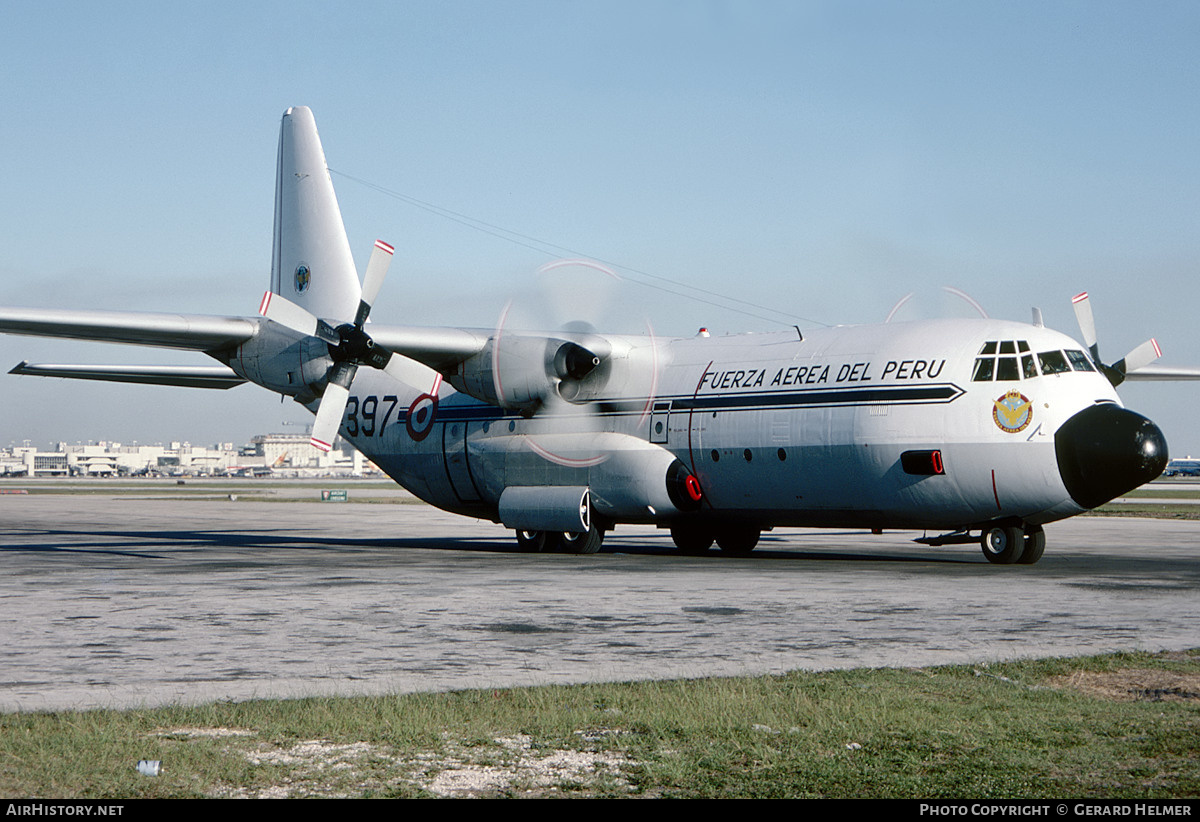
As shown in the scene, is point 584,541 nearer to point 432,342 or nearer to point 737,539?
point 737,539

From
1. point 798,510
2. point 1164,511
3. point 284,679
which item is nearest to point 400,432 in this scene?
point 798,510

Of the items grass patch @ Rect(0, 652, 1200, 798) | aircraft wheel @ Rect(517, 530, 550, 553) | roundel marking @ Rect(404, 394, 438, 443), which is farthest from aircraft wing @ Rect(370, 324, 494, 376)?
grass patch @ Rect(0, 652, 1200, 798)

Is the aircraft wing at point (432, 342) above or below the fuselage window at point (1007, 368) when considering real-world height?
above

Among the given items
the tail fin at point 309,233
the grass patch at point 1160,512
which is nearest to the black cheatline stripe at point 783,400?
the tail fin at point 309,233

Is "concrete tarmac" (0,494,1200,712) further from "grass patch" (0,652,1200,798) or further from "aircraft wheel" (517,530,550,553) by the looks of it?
"grass patch" (0,652,1200,798)

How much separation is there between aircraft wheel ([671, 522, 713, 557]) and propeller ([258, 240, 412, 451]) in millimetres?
7516

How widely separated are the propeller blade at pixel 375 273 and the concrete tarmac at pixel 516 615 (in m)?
5.25

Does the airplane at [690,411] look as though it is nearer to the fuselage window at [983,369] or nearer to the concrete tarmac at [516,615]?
the fuselage window at [983,369]

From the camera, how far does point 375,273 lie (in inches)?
976

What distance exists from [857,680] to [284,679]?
14.7 feet

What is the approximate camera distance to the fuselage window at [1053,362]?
20.9 meters

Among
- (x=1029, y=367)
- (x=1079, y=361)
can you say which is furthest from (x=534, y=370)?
(x=1079, y=361)

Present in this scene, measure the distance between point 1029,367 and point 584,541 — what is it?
1016cm

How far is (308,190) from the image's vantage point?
102 ft
